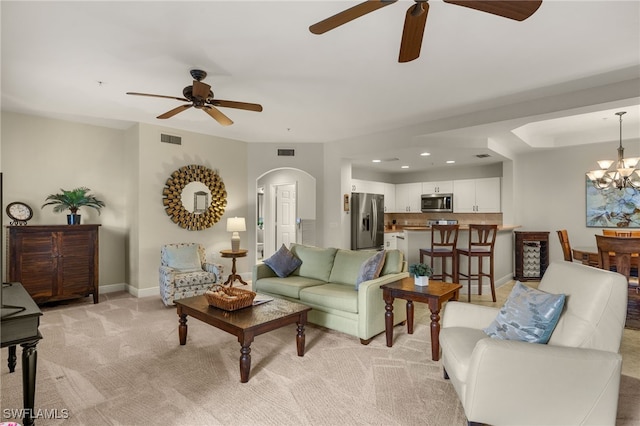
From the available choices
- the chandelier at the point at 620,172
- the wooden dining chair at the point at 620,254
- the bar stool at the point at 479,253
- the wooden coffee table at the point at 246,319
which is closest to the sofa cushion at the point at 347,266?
the wooden coffee table at the point at 246,319

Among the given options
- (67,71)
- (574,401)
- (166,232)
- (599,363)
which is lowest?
(574,401)

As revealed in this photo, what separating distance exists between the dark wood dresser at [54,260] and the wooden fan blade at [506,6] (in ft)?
16.8

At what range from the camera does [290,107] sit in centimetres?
454

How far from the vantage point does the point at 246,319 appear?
9.31 ft

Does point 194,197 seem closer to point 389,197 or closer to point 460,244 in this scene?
point 460,244

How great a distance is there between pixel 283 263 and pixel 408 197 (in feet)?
17.5

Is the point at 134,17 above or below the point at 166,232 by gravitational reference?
above

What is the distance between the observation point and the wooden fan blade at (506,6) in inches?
69.2

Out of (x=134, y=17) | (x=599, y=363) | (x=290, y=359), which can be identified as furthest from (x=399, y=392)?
(x=134, y=17)

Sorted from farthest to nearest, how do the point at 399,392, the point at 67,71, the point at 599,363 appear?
the point at 67,71, the point at 399,392, the point at 599,363

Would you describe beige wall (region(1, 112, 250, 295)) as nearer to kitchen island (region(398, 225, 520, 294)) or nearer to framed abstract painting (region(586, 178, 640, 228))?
kitchen island (region(398, 225, 520, 294))

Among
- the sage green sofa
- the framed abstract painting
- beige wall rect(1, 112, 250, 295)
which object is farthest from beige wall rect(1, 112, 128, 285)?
the framed abstract painting

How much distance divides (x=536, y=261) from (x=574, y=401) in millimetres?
5584

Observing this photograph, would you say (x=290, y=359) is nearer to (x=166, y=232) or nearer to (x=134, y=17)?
(x=134, y=17)
